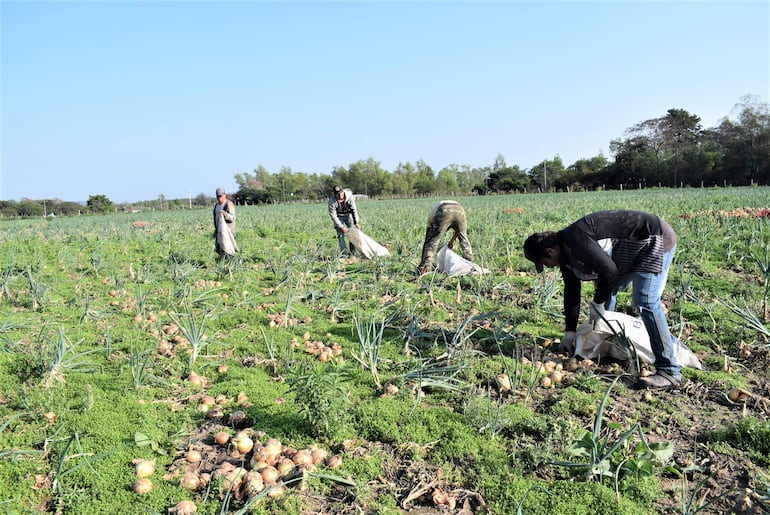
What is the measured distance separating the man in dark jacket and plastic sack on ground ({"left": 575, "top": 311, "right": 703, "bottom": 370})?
0.59ft

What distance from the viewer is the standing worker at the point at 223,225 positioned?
7.74m

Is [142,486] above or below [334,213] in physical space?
below

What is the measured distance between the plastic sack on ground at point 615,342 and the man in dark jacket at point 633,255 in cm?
18

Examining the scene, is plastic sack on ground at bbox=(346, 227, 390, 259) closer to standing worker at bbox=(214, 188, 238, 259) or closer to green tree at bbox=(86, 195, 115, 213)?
standing worker at bbox=(214, 188, 238, 259)

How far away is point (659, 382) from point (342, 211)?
587cm

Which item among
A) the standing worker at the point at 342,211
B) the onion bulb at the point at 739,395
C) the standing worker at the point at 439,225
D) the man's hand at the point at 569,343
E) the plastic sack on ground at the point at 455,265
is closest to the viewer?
the onion bulb at the point at 739,395

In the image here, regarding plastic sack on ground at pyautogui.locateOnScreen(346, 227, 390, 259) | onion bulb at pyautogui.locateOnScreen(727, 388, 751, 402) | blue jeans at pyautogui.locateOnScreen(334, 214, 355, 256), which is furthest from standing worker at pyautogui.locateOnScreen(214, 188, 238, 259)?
onion bulb at pyautogui.locateOnScreen(727, 388, 751, 402)

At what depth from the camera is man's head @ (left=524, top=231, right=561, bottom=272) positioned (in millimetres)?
3395

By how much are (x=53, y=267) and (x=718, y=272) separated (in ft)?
33.4

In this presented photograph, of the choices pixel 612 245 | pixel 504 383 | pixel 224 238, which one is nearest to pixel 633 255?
pixel 612 245

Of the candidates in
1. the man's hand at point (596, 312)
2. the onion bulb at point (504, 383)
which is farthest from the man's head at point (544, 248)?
the onion bulb at point (504, 383)

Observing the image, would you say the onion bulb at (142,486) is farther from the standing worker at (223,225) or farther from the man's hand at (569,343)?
the standing worker at (223,225)

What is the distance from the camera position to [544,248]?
340 centimetres

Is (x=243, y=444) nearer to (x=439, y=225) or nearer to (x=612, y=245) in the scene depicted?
(x=612, y=245)
